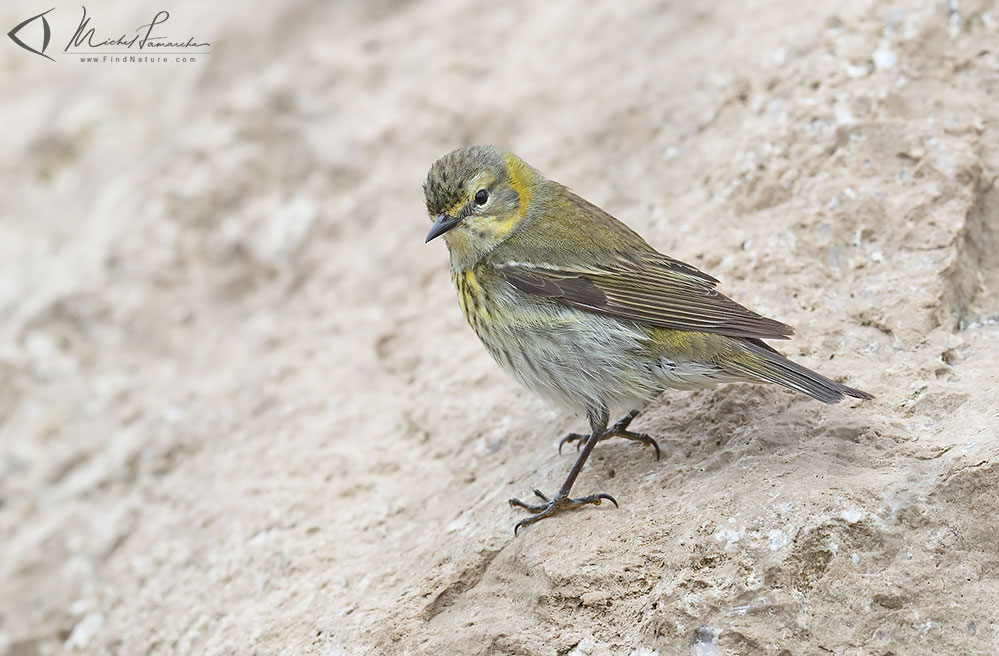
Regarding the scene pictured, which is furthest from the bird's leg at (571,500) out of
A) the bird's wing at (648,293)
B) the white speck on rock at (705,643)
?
the white speck on rock at (705,643)

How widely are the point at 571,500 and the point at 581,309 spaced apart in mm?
818

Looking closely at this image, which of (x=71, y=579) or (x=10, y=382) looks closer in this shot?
(x=71, y=579)

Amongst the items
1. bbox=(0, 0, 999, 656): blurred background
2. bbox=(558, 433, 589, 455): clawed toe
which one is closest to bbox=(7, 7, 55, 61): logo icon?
bbox=(0, 0, 999, 656): blurred background

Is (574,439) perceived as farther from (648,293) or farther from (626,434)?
(648,293)

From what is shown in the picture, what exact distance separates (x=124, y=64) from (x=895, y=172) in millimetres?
6314

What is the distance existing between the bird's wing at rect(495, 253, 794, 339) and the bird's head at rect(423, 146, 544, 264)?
214 millimetres

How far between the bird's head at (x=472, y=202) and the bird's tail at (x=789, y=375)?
4.32ft

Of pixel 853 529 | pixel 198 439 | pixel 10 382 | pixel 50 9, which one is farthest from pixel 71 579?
pixel 50 9

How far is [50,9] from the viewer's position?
29.5 feet

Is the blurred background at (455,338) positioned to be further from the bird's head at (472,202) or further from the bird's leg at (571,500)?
the bird's head at (472,202)

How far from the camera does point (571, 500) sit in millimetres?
4027

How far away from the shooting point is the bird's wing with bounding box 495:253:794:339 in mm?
3936

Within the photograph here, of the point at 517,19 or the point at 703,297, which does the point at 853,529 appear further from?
the point at 517,19

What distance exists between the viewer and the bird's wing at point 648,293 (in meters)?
3.94
